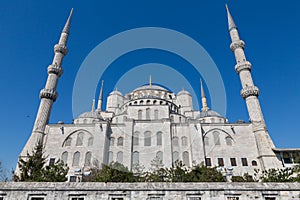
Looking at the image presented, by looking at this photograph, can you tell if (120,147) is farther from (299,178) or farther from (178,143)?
(299,178)

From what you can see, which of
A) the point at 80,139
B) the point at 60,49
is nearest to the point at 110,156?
the point at 80,139

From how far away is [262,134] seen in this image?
75.7 ft

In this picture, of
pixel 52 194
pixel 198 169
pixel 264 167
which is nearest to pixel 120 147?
pixel 198 169

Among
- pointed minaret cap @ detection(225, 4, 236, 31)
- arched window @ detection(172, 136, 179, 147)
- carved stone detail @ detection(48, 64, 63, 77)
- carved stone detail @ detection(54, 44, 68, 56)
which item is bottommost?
arched window @ detection(172, 136, 179, 147)

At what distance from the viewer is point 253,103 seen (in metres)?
24.5

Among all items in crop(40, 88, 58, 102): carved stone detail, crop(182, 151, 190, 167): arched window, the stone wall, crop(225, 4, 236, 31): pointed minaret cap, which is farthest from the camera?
crop(225, 4, 236, 31): pointed minaret cap

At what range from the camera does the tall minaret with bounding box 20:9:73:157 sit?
2256cm

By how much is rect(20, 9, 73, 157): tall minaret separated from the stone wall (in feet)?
45.6

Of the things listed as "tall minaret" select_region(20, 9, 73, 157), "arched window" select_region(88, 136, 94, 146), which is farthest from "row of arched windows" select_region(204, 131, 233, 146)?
"tall minaret" select_region(20, 9, 73, 157)

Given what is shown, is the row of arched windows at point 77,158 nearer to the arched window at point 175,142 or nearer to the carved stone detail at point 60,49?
the arched window at point 175,142

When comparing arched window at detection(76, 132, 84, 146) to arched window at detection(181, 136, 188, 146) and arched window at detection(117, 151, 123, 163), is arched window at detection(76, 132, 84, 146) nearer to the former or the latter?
arched window at detection(117, 151, 123, 163)

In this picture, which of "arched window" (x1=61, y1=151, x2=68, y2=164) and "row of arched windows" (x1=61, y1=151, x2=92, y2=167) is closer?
"row of arched windows" (x1=61, y1=151, x2=92, y2=167)

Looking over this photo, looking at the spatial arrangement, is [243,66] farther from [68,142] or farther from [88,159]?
[68,142]

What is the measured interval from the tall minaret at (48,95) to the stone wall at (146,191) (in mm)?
13900
